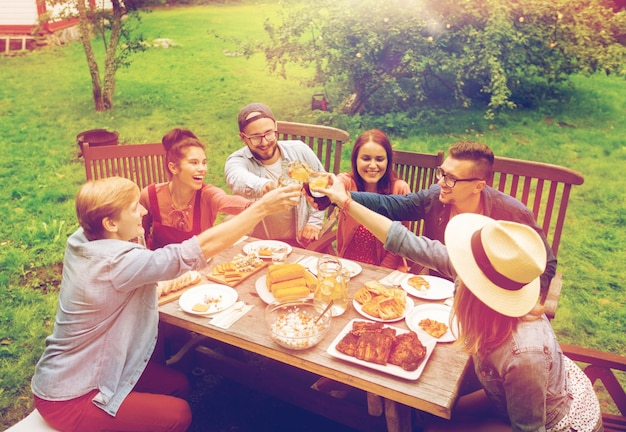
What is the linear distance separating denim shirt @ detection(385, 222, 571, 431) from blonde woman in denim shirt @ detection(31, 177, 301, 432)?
4.68ft

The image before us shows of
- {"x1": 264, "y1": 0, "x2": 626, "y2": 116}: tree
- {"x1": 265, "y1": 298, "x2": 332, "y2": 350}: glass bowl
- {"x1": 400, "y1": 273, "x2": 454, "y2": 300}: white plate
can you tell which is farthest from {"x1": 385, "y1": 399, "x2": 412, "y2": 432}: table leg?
{"x1": 264, "y1": 0, "x2": 626, "y2": 116}: tree

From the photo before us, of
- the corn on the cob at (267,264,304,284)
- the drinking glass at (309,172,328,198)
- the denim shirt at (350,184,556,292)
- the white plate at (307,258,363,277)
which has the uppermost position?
the drinking glass at (309,172,328,198)

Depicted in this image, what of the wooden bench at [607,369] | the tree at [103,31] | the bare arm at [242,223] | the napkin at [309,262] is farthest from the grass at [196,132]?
the napkin at [309,262]

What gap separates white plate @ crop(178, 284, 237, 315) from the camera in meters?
2.79

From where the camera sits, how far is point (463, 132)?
8.88 m

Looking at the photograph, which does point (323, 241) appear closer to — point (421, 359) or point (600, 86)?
point (421, 359)

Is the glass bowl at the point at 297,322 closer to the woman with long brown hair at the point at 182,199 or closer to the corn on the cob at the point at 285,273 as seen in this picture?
the corn on the cob at the point at 285,273

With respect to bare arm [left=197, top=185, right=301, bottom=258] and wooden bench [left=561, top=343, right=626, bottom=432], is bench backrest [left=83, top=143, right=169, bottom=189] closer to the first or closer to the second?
bare arm [left=197, top=185, right=301, bottom=258]

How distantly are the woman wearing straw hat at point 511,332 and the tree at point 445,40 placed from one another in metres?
6.40

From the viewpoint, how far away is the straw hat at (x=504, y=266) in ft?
6.71

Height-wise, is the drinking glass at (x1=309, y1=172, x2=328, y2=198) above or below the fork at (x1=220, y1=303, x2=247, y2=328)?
above

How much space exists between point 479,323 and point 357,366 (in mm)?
575

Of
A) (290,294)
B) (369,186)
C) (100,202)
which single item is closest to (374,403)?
(290,294)

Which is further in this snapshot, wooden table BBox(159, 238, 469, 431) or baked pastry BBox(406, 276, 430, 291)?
baked pastry BBox(406, 276, 430, 291)
